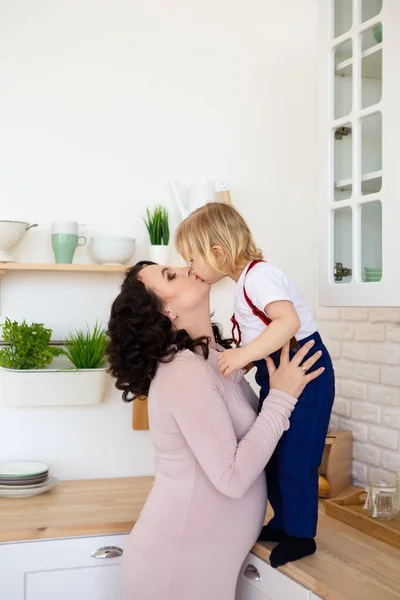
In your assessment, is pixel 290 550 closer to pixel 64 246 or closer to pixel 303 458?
pixel 303 458

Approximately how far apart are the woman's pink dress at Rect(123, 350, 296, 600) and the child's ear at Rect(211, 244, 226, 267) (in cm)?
28

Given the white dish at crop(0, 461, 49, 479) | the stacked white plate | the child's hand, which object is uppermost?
the child's hand

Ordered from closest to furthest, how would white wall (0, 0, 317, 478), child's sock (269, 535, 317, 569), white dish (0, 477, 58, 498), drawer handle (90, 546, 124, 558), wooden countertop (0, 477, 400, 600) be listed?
wooden countertop (0, 477, 400, 600), child's sock (269, 535, 317, 569), drawer handle (90, 546, 124, 558), white dish (0, 477, 58, 498), white wall (0, 0, 317, 478)

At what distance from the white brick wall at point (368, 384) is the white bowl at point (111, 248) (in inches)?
32.4

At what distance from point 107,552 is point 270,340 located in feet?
2.75

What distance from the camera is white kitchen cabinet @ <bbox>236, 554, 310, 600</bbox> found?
177 cm

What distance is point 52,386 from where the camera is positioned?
8.13 ft

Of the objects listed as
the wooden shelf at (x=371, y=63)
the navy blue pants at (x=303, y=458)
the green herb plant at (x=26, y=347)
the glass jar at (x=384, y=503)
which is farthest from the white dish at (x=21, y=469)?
the wooden shelf at (x=371, y=63)

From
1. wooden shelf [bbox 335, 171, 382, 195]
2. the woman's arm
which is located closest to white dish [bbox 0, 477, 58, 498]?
the woman's arm

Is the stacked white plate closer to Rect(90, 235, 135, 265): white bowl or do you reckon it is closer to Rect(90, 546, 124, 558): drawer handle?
Rect(90, 546, 124, 558): drawer handle

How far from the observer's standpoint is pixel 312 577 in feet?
5.57

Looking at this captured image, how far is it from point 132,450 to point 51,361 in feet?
1.55

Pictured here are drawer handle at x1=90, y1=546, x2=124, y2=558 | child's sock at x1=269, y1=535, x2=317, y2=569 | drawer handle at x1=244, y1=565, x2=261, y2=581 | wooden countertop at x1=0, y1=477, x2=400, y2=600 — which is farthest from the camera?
drawer handle at x1=90, y1=546, x2=124, y2=558

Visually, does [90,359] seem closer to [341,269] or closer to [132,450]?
[132,450]
